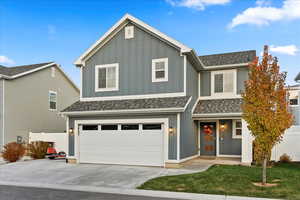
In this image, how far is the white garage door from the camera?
12523 mm

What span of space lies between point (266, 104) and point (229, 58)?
8413mm

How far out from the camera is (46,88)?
2169 centimetres

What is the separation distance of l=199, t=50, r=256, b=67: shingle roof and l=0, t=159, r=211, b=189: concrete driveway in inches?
262

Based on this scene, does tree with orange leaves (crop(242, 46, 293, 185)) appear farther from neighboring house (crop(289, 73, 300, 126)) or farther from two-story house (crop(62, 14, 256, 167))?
neighboring house (crop(289, 73, 300, 126))

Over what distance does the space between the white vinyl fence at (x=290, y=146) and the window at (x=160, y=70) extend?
743 centimetres

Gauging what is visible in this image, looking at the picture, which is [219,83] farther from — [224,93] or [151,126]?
[151,126]

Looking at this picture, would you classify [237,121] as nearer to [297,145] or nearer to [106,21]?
[297,145]

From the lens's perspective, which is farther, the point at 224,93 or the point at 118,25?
the point at 224,93

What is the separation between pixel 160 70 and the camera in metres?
13.6

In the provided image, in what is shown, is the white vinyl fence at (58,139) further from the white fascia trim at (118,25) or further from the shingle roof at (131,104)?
the white fascia trim at (118,25)

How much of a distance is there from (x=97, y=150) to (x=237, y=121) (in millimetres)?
8368

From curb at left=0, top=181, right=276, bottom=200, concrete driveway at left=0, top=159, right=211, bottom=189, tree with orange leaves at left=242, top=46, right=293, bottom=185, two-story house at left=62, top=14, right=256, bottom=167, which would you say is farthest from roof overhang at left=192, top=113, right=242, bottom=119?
curb at left=0, top=181, right=276, bottom=200

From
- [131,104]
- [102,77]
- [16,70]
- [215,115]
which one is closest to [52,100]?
[16,70]

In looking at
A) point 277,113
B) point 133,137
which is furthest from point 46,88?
point 277,113
